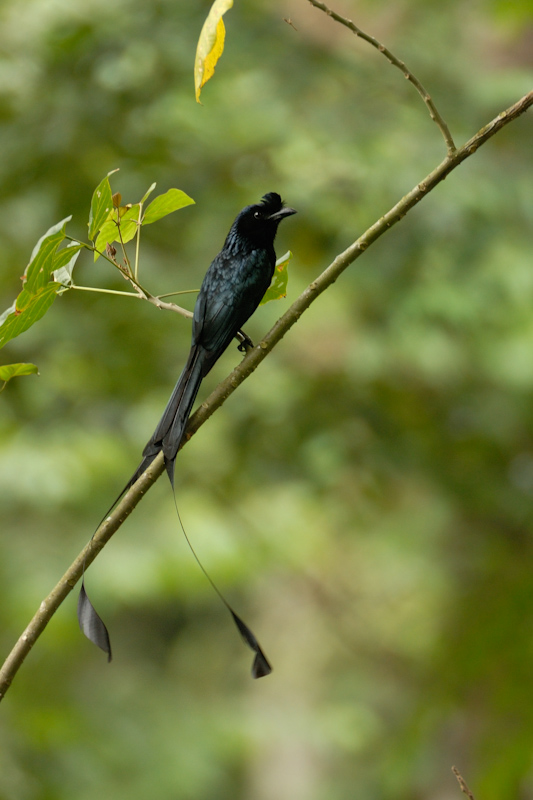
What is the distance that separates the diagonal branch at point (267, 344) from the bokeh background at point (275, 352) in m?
2.00

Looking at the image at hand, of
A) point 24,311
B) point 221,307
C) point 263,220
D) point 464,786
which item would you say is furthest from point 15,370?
point 464,786

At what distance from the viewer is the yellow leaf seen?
1003 millimetres

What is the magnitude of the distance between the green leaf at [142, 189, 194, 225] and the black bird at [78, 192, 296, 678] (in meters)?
0.27

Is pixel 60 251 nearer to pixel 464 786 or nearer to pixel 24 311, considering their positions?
pixel 24 311

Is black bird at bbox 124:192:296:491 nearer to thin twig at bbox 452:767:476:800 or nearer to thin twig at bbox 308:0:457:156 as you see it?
thin twig at bbox 308:0:457:156

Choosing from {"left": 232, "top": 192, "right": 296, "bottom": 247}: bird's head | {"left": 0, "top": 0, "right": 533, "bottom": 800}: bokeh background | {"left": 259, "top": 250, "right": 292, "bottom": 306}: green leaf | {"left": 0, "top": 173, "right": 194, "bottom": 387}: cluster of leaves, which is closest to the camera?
{"left": 0, "top": 173, "right": 194, "bottom": 387}: cluster of leaves

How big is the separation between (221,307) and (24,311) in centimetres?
47

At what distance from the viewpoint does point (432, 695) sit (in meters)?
3.21

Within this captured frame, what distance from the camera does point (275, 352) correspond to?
493 cm

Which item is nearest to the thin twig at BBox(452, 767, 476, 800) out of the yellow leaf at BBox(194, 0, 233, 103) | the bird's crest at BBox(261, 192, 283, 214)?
the yellow leaf at BBox(194, 0, 233, 103)

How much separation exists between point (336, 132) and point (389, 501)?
103 inches

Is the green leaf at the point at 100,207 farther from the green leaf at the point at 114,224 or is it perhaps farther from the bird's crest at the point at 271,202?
the bird's crest at the point at 271,202

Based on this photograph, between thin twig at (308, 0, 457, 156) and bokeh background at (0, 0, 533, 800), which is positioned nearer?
thin twig at (308, 0, 457, 156)

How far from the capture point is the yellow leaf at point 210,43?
1003 millimetres
